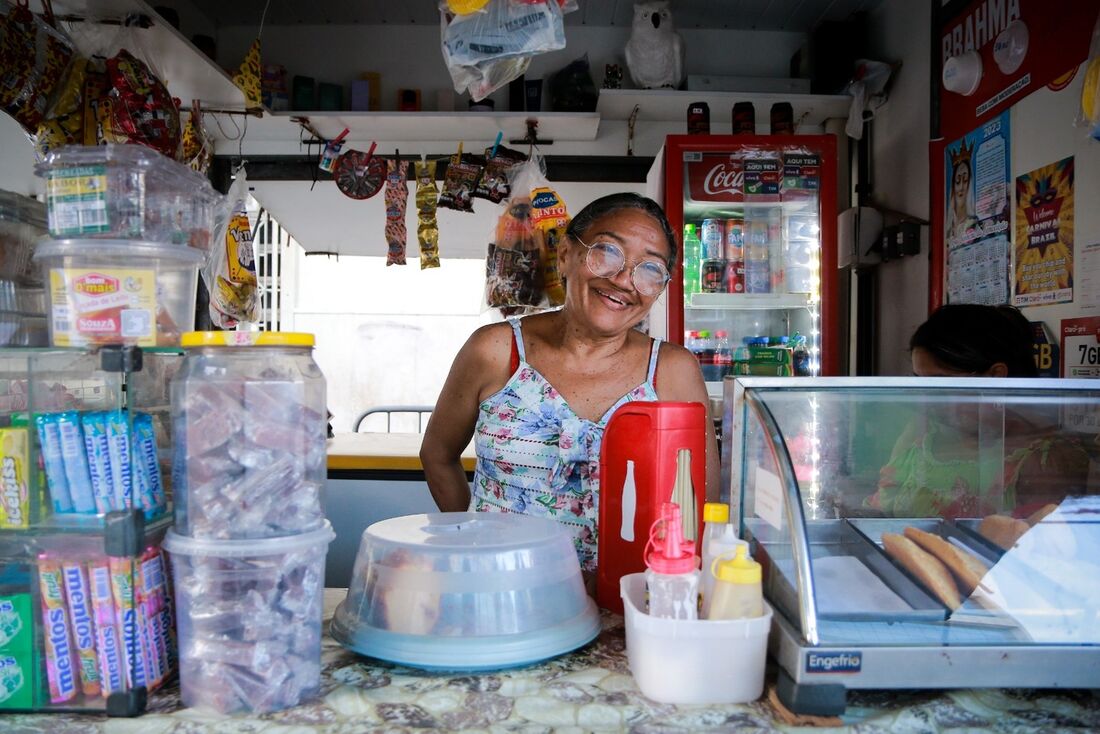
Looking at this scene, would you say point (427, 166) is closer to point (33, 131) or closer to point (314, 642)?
point (33, 131)

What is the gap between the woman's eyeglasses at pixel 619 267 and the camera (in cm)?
175

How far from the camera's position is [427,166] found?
3.67 m

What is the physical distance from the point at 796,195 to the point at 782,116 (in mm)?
386

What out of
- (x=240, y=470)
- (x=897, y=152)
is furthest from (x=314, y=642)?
(x=897, y=152)

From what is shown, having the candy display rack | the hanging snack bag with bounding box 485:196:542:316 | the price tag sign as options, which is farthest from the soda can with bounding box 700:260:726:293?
the candy display rack

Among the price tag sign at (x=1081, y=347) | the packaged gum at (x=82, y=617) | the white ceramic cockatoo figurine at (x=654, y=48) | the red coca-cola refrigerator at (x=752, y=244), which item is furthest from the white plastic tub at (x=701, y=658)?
the white ceramic cockatoo figurine at (x=654, y=48)

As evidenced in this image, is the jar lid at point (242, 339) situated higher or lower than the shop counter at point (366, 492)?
higher

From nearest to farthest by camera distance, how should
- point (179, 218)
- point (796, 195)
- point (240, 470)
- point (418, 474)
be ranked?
point (240, 470) < point (179, 218) < point (418, 474) < point (796, 195)

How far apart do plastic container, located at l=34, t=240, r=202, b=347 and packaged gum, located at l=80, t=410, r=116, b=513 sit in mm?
109

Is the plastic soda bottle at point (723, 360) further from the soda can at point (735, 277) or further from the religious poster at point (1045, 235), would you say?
the religious poster at point (1045, 235)

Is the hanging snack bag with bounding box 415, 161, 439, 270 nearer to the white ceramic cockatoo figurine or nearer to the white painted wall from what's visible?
the white ceramic cockatoo figurine

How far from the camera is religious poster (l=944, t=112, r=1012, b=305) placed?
2699 mm

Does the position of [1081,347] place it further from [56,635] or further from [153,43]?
[153,43]

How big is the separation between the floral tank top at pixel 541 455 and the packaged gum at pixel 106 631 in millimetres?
959
